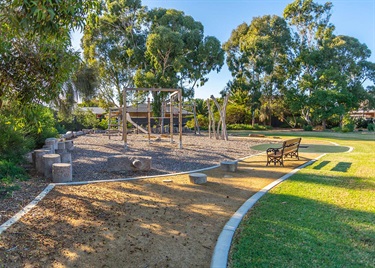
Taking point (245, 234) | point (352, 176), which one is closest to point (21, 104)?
point (245, 234)

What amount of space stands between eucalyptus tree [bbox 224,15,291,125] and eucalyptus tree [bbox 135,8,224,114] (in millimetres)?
6504

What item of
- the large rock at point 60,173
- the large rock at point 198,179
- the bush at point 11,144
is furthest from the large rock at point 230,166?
the bush at point 11,144

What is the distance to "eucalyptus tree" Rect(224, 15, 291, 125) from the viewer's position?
120ft

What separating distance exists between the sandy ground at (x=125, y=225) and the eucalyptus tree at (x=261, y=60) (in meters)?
32.0

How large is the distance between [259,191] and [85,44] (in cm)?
3169

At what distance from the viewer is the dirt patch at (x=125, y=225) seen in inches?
131

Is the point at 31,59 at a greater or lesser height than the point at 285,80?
lesser

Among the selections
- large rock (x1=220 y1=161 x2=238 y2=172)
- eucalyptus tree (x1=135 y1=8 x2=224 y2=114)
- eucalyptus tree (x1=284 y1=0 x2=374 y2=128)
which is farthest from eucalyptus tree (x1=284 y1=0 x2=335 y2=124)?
large rock (x1=220 y1=161 x2=238 y2=172)

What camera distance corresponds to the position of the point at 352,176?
754 centimetres

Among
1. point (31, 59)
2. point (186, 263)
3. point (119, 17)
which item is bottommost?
point (186, 263)

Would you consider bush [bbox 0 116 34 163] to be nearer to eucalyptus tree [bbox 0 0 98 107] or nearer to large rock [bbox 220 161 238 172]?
eucalyptus tree [bbox 0 0 98 107]

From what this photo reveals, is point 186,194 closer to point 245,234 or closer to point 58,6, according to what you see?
point 245,234

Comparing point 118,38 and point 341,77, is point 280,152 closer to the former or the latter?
point 118,38

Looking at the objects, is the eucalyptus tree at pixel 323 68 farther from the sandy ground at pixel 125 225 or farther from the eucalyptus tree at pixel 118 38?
the sandy ground at pixel 125 225
